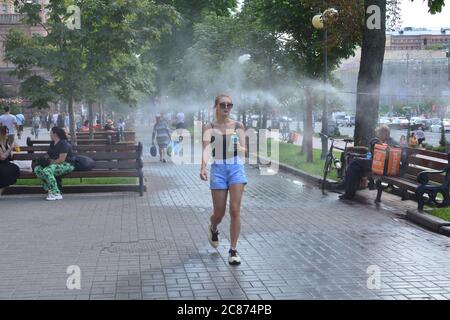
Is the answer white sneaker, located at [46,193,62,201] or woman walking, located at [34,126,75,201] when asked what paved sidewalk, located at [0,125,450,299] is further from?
woman walking, located at [34,126,75,201]

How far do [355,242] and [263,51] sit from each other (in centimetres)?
1542

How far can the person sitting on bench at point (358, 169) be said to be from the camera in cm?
1127

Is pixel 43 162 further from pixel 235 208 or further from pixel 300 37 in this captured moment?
pixel 300 37

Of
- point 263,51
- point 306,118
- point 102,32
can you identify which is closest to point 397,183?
point 102,32

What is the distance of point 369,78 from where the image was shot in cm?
Result: 1267

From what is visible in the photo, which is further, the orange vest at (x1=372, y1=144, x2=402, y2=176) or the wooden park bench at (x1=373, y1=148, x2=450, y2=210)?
the orange vest at (x1=372, y1=144, x2=402, y2=176)

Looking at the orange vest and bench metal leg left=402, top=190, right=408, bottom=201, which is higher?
the orange vest

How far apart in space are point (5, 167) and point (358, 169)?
20.5 feet

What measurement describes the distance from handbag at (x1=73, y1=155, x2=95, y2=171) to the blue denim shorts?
5.70m

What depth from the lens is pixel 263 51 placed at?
73.1ft

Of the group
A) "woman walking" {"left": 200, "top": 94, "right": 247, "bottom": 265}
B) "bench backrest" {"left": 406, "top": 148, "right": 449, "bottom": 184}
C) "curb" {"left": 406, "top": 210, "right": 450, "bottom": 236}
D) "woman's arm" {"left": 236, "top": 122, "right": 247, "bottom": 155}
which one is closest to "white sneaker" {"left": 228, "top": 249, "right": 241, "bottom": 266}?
"woman walking" {"left": 200, "top": 94, "right": 247, "bottom": 265}

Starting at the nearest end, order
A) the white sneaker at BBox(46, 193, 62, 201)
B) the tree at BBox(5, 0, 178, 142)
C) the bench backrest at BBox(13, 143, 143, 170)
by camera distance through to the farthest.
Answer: the white sneaker at BBox(46, 193, 62, 201) < the bench backrest at BBox(13, 143, 143, 170) < the tree at BBox(5, 0, 178, 142)

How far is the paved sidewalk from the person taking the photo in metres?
5.57
